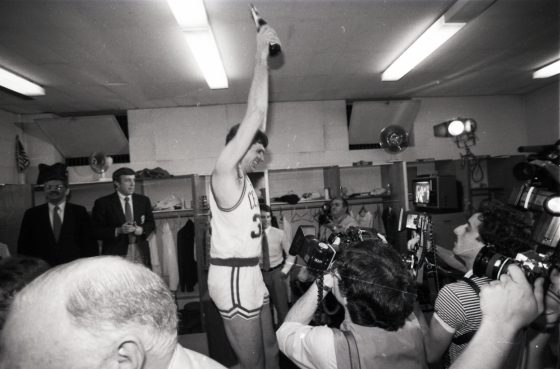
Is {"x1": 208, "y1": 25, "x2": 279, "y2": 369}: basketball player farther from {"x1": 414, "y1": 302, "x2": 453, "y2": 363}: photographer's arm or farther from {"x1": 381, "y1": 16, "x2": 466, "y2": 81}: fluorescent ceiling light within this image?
{"x1": 381, "y1": 16, "x2": 466, "y2": 81}: fluorescent ceiling light

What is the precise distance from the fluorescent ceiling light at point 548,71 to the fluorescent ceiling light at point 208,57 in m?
4.82

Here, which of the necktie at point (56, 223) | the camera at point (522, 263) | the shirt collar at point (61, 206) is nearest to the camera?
the camera at point (522, 263)

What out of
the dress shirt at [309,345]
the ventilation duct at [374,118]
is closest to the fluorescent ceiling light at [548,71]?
the ventilation duct at [374,118]

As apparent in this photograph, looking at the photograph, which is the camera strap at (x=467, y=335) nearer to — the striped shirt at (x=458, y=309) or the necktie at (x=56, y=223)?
the striped shirt at (x=458, y=309)

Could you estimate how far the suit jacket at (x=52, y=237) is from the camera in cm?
308

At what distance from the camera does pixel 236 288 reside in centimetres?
161

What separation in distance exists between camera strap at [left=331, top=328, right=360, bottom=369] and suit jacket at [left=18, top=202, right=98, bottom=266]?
10.0 feet

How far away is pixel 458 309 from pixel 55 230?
11.6 feet

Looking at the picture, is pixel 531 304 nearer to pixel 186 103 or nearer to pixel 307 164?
pixel 307 164

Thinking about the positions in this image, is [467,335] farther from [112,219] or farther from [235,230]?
[112,219]

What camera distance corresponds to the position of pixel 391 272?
110 centimetres

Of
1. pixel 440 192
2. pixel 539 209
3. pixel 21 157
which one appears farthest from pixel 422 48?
pixel 21 157

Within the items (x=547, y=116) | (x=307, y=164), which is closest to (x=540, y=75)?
(x=547, y=116)

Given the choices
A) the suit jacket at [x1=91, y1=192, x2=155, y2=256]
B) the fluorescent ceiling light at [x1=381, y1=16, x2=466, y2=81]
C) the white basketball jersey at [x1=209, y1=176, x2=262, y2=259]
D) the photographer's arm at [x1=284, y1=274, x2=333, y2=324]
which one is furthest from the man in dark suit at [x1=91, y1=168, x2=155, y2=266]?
the fluorescent ceiling light at [x1=381, y1=16, x2=466, y2=81]
